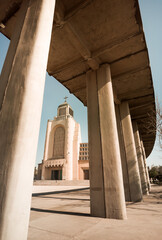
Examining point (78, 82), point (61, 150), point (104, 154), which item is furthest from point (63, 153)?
point (104, 154)

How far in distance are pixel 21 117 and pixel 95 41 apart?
556 cm

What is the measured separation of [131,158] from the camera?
9.34 meters

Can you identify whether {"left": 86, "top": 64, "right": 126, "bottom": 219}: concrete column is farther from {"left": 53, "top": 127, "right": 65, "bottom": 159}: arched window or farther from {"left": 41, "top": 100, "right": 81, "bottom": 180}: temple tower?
{"left": 53, "top": 127, "right": 65, "bottom": 159}: arched window

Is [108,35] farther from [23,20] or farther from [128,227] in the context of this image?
[128,227]

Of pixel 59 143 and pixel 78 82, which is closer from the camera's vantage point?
pixel 78 82

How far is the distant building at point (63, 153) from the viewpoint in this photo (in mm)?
44375

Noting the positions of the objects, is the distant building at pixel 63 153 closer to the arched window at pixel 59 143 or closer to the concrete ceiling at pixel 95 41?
the arched window at pixel 59 143

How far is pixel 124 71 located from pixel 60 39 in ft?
12.4

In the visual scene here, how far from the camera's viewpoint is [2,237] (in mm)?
1275

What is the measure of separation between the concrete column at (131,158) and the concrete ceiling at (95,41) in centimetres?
222

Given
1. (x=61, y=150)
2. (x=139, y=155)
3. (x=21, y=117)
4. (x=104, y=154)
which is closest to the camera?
(x=21, y=117)

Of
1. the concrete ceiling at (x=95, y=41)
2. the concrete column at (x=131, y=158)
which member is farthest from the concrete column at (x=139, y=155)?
the concrete ceiling at (x=95, y=41)

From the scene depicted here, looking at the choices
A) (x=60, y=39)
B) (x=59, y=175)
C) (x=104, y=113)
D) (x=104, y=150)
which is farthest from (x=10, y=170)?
(x=59, y=175)

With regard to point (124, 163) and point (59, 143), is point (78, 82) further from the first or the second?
point (59, 143)
